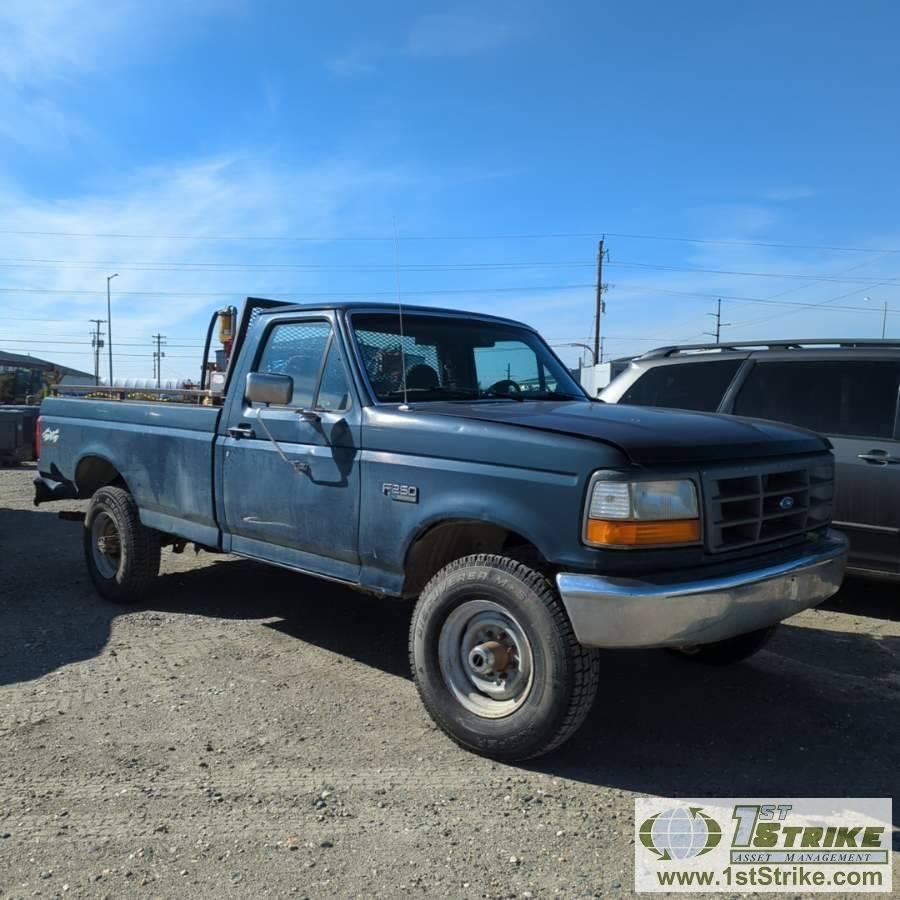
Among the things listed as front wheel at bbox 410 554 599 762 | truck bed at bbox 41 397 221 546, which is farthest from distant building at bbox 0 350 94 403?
front wheel at bbox 410 554 599 762

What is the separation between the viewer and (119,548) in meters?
5.80

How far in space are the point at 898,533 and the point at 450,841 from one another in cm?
388

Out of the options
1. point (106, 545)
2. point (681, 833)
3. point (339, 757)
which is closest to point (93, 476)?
point (106, 545)

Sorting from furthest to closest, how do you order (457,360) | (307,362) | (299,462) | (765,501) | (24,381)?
(24,381) → (457,360) → (307,362) → (299,462) → (765,501)

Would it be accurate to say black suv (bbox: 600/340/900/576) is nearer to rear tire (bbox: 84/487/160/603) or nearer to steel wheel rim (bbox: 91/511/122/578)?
rear tire (bbox: 84/487/160/603)

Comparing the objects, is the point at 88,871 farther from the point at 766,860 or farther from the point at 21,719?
the point at 766,860

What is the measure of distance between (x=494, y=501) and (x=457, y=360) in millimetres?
1491

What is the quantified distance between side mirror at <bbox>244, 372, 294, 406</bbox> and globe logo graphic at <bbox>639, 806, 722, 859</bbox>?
252 centimetres

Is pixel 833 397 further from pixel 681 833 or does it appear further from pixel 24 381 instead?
pixel 24 381

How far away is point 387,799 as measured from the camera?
125 inches

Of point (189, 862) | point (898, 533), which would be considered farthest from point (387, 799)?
point (898, 533)

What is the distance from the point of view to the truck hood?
127 inches

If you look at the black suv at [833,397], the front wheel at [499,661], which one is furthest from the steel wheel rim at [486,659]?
the black suv at [833,397]

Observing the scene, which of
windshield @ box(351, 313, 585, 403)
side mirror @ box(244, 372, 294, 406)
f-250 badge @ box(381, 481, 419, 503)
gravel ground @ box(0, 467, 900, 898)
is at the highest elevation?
windshield @ box(351, 313, 585, 403)
